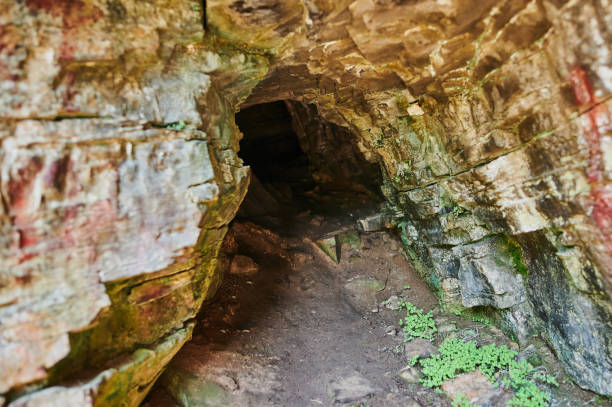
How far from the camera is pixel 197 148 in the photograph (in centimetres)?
412

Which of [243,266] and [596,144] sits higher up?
[596,144]

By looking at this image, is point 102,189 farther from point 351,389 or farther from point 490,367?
point 490,367

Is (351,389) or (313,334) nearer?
(351,389)

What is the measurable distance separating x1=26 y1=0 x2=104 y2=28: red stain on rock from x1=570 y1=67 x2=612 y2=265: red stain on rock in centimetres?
523

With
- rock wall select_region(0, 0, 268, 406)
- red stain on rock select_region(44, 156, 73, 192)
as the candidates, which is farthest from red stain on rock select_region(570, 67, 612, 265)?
red stain on rock select_region(44, 156, 73, 192)

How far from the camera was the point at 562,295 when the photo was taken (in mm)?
4469

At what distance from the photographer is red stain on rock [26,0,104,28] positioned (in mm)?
3283

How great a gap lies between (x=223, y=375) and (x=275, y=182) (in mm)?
9169

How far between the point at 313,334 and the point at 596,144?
532cm

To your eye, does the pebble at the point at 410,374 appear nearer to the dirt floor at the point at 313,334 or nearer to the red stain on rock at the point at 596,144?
the dirt floor at the point at 313,334

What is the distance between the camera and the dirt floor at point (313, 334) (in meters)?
4.78

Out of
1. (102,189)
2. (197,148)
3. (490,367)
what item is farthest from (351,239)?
(102,189)

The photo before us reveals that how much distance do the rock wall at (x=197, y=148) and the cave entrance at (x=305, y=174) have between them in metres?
5.21

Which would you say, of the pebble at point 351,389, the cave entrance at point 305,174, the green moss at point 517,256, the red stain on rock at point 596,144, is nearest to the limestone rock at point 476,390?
the pebble at point 351,389
